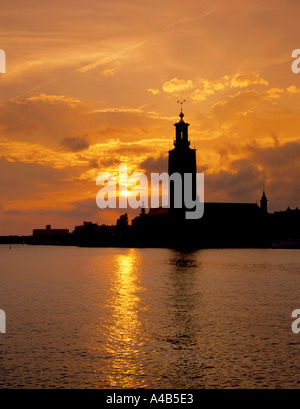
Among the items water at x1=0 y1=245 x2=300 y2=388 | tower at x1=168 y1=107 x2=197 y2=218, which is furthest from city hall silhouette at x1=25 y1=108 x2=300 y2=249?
water at x1=0 y1=245 x2=300 y2=388

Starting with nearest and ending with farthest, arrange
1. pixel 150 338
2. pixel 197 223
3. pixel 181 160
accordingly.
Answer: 1. pixel 150 338
2. pixel 181 160
3. pixel 197 223

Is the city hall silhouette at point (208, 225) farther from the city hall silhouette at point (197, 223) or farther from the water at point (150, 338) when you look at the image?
the water at point (150, 338)

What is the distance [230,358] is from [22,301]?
19.2 m

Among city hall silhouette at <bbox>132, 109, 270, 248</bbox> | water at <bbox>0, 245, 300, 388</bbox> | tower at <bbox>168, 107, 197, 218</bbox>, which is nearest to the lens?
water at <bbox>0, 245, 300, 388</bbox>

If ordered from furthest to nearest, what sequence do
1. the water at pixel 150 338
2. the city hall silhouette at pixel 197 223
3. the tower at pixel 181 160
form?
the city hall silhouette at pixel 197 223
the tower at pixel 181 160
the water at pixel 150 338

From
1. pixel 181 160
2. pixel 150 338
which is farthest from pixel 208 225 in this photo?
pixel 150 338

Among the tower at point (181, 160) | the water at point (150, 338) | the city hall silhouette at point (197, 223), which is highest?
the tower at point (181, 160)

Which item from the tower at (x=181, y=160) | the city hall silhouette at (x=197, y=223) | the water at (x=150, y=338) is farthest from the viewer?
the city hall silhouette at (x=197, y=223)

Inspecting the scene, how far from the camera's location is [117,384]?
1576 cm

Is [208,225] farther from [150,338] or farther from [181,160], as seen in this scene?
[150,338]

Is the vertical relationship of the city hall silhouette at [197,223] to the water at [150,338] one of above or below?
above

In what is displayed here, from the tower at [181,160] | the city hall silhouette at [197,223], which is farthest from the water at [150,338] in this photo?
the city hall silhouette at [197,223]

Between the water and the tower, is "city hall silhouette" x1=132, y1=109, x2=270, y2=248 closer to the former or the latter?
the tower
